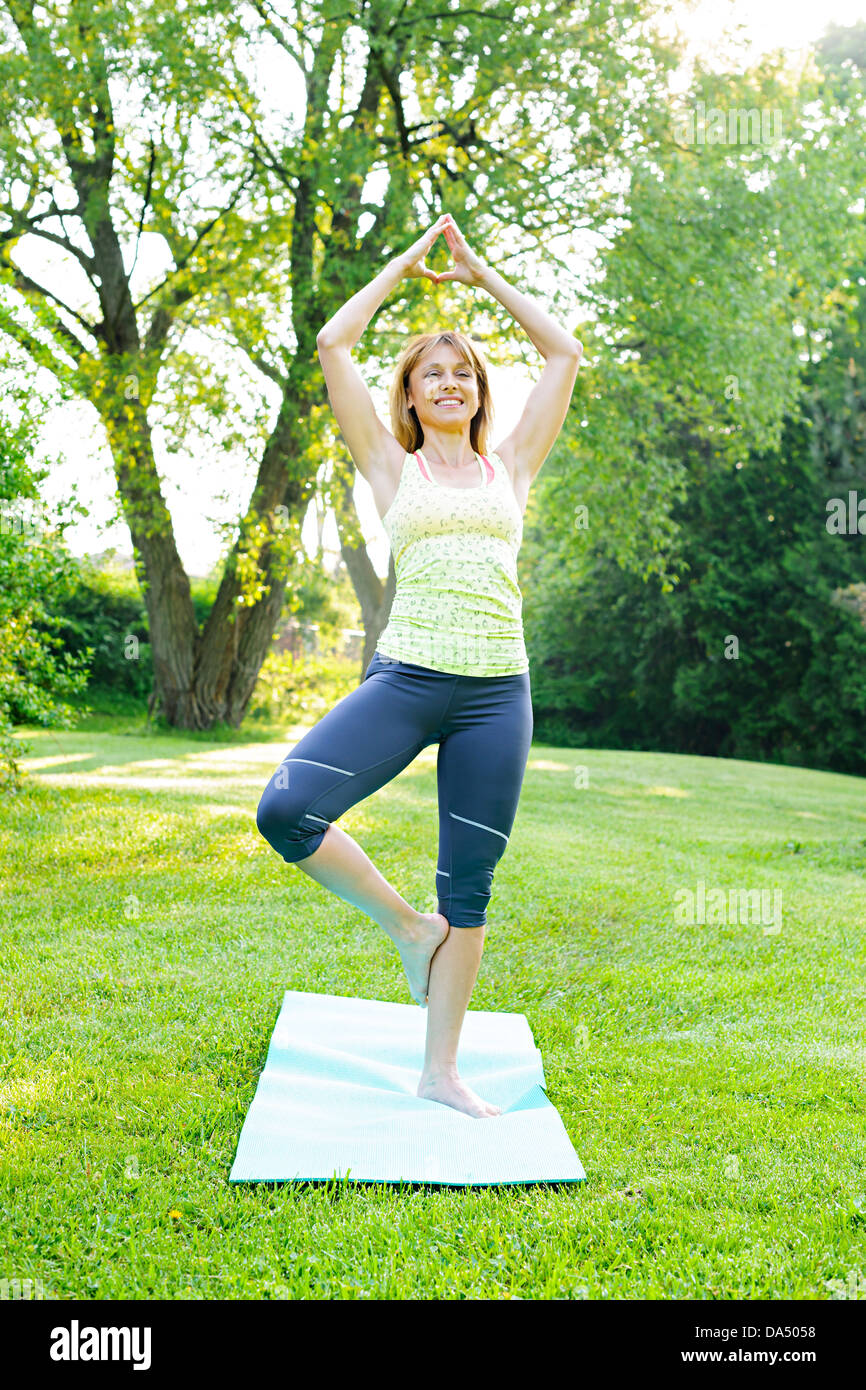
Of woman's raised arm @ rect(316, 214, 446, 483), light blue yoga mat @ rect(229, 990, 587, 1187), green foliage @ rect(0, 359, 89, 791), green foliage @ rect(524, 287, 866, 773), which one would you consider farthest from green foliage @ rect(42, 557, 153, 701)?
woman's raised arm @ rect(316, 214, 446, 483)

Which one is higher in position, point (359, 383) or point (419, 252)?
point (419, 252)

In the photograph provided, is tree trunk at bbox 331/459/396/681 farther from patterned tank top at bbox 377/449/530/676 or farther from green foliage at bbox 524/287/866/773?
patterned tank top at bbox 377/449/530/676

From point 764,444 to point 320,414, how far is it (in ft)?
17.0

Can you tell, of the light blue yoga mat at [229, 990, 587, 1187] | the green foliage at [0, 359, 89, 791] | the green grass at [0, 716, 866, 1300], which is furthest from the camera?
the green foliage at [0, 359, 89, 791]

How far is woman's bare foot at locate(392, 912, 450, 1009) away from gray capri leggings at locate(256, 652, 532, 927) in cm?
3

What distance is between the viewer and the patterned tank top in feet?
7.87

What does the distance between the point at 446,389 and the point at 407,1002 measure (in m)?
1.93

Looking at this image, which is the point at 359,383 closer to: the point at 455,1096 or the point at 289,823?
the point at 289,823

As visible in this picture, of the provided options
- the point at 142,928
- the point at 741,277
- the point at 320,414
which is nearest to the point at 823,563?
the point at 741,277

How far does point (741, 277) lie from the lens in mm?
9469

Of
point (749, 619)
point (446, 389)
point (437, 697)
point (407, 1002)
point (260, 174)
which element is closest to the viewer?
point (437, 697)

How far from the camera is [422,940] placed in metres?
2.47

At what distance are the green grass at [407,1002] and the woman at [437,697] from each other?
1.64 feet

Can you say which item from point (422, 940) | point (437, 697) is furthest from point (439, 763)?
point (422, 940)
